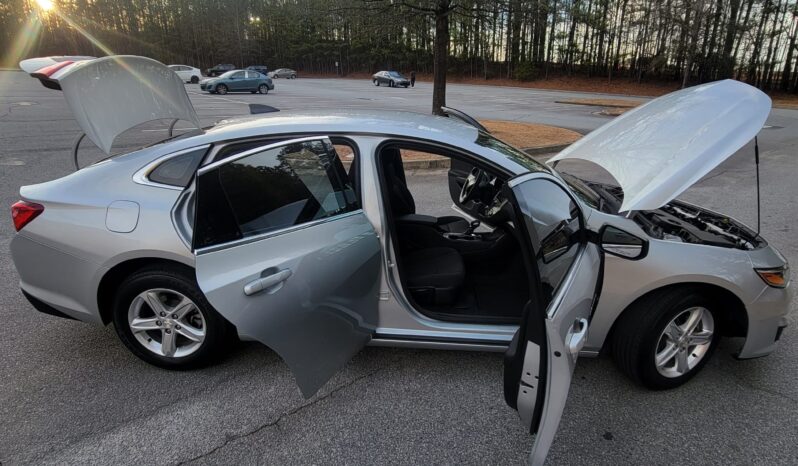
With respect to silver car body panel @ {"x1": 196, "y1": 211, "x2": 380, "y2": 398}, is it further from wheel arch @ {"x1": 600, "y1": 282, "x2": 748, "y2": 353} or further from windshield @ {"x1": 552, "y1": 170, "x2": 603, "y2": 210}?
wheel arch @ {"x1": 600, "y1": 282, "x2": 748, "y2": 353}

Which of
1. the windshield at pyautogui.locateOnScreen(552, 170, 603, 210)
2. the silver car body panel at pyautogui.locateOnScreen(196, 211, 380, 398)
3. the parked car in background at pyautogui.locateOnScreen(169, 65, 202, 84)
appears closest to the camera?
the silver car body panel at pyautogui.locateOnScreen(196, 211, 380, 398)

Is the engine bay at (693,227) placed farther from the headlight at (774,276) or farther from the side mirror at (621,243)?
the side mirror at (621,243)

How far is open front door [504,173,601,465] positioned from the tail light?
2715 millimetres

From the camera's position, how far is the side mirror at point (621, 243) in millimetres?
2183

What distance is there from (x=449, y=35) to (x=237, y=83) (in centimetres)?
1887

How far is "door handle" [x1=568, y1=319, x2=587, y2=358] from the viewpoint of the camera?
72.1 inches

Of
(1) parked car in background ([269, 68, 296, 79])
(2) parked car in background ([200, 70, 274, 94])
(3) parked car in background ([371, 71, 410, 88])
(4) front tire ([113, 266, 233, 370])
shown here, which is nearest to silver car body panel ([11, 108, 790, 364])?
(4) front tire ([113, 266, 233, 370])

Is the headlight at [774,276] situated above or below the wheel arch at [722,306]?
above

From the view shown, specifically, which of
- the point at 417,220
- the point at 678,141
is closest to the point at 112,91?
the point at 417,220

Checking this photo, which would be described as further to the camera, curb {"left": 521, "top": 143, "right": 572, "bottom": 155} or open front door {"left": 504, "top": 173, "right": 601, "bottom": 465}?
curb {"left": 521, "top": 143, "right": 572, "bottom": 155}

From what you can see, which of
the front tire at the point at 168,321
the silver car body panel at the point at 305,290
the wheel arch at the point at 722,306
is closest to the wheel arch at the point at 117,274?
the front tire at the point at 168,321

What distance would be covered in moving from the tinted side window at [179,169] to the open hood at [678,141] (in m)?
2.31

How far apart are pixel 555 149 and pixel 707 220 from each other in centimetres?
770

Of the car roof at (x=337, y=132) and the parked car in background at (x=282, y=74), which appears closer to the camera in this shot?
the car roof at (x=337, y=132)
